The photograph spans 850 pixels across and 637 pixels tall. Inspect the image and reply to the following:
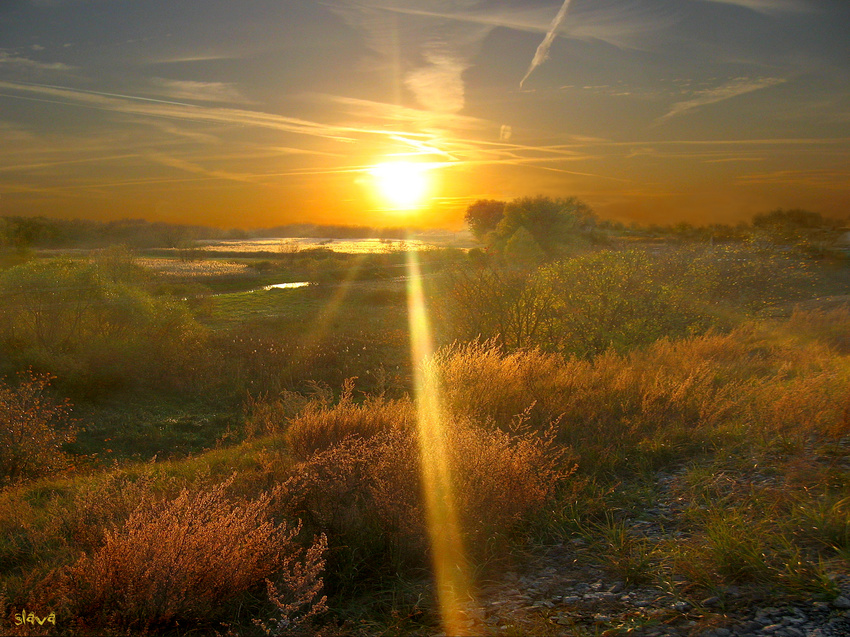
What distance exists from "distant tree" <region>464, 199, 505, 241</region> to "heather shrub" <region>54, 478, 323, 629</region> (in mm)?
68131

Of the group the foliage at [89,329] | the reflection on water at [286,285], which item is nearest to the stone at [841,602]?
the foliage at [89,329]

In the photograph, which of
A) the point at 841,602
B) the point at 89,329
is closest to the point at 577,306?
the point at 841,602

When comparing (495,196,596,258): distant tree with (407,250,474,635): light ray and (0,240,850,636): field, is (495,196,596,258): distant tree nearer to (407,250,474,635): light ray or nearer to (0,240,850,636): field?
(0,240,850,636): field

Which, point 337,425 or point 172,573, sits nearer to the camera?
point 172,573

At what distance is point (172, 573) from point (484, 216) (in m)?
70.5

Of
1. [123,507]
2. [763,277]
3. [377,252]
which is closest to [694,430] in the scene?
[123,507]

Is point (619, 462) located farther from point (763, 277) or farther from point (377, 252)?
point (377, 252)

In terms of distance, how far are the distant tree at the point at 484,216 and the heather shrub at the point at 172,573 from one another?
68.1 meters

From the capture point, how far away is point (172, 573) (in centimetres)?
345

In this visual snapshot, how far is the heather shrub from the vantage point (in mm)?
3375

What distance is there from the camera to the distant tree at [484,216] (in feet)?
234

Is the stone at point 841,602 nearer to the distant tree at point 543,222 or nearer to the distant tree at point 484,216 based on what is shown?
the distant tree at point 543,222

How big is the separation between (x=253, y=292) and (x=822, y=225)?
143 feet

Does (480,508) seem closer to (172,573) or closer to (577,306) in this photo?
(172,573)
